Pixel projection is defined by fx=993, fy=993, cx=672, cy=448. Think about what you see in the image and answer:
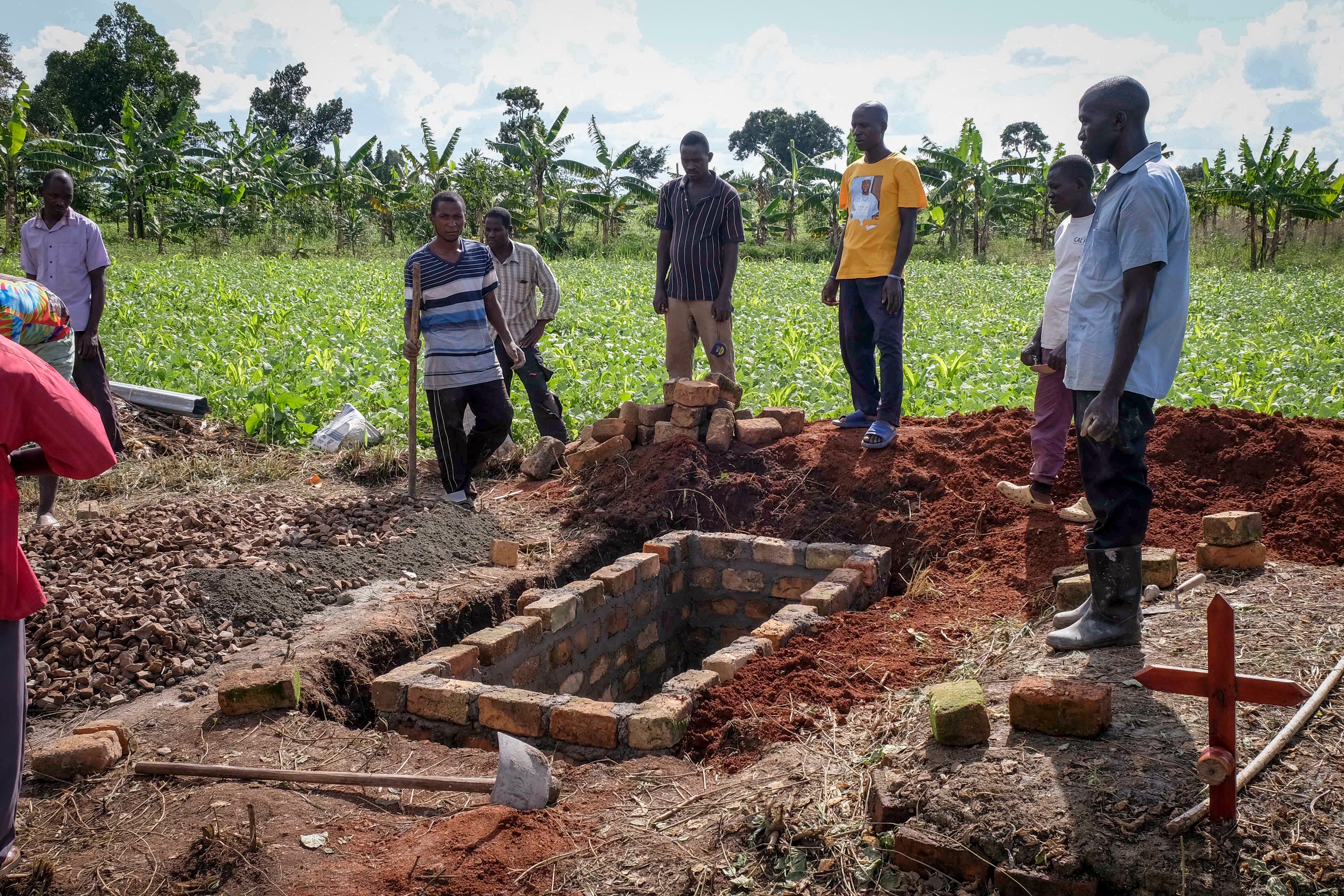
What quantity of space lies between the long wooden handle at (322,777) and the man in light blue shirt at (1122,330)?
2.04 meters

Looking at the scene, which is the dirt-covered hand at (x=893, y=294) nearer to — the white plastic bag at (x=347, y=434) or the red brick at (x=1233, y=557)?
the red brick at (x=1233, y=557)

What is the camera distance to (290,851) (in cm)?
275

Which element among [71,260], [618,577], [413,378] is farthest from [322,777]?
[71,260]

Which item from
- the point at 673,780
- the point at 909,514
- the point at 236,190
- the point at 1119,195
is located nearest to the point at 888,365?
the point at 909,514

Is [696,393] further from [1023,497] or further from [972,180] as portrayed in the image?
[972,180]

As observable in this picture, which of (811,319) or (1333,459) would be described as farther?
(811,319)

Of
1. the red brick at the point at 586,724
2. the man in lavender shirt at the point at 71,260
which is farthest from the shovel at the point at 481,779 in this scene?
the man in lavender shirt at the point at 71,260

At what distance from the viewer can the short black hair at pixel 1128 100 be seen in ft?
10.2

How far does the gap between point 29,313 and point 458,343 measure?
2.23 metres

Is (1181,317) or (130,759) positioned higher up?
(1181,317)

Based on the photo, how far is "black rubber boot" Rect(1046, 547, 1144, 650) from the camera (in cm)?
324

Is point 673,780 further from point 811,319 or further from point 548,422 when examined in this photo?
point 811,319

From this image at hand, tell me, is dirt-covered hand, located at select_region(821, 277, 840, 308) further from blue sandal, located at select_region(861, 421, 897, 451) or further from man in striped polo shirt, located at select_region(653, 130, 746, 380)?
blue sandal, located at select_region(861, 421, 897, 451)

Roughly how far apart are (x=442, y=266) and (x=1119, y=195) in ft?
12.6
